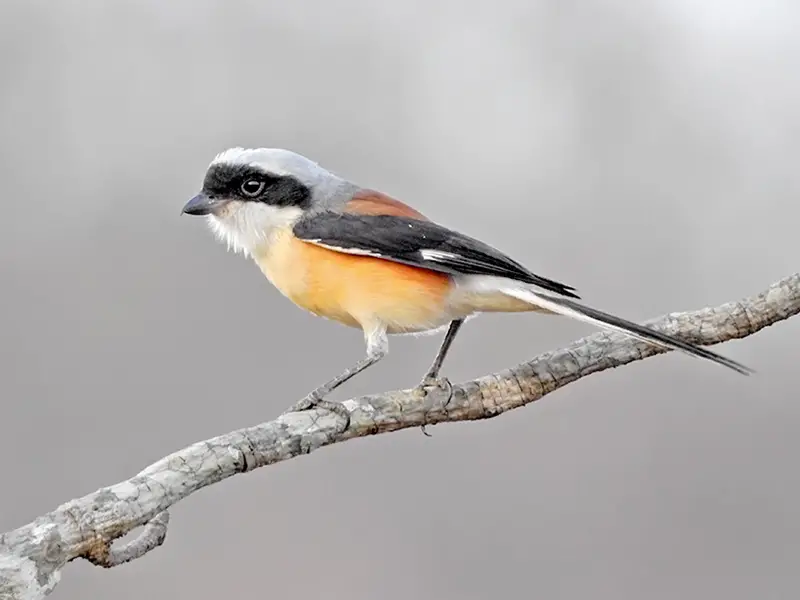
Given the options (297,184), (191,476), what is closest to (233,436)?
(191,476)

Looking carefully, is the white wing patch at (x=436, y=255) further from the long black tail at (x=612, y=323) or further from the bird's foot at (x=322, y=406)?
the bird's foot at (x=322, y=406)

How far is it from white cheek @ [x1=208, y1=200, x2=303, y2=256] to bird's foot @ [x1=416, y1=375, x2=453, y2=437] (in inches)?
11.4

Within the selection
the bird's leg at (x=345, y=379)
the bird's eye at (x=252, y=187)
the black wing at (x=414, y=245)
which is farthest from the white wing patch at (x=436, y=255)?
the bird's eye at (x=252, y=187)

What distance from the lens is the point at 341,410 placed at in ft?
3.83

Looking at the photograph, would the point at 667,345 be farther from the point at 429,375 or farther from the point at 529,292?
the point at 429,375

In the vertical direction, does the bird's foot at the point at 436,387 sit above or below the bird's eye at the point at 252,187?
below

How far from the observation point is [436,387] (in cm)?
132

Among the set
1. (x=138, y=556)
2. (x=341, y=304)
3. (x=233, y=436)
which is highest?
(x=341, y=304)

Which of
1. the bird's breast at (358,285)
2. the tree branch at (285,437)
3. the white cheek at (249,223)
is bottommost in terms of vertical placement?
the tree branch at (285,437)

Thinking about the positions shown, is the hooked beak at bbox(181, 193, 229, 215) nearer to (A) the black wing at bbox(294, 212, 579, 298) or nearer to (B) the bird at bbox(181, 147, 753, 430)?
(B) the bird at bbox(181, 147, 753, 430)

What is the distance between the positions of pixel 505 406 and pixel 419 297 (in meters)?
0.20

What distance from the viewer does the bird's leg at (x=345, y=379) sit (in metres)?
1.17

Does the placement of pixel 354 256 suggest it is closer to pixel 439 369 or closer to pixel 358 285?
pixel 358 285

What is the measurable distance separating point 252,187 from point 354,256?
0.17 metres
